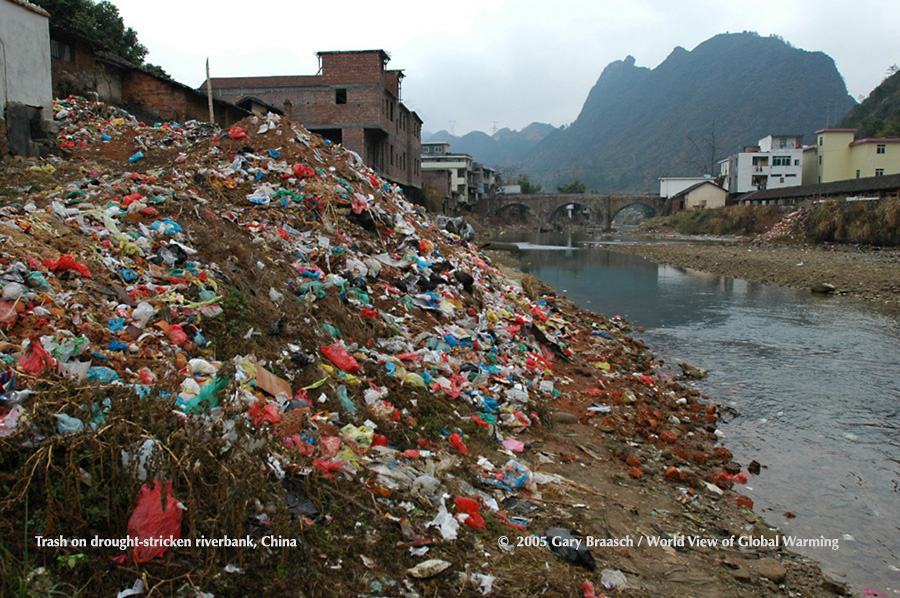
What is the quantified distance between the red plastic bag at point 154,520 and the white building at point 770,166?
5787cm

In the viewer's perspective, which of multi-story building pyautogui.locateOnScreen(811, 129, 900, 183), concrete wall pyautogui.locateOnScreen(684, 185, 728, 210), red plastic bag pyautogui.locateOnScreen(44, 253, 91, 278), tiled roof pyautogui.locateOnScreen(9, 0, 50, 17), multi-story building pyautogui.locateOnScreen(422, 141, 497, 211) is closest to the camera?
red plastic bag pyautogui.locateOnScreen(44, 253, 91, 278)

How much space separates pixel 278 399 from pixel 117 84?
58.1 feet

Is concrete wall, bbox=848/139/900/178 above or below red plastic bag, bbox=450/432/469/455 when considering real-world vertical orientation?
above

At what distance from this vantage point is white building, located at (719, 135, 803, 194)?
5212 cm

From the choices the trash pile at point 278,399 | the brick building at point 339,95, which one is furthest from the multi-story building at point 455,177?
the trash pile at point 278,399

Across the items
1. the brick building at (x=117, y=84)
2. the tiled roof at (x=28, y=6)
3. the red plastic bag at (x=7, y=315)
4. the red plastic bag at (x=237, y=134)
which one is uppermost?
the brick building at (x=117, y=84)

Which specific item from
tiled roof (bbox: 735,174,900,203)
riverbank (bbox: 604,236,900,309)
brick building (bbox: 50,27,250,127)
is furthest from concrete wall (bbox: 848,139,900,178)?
brick building (bbox: 50,27,250,127)

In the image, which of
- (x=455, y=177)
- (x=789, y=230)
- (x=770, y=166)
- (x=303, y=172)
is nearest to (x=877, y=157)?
(x=770, y=166)

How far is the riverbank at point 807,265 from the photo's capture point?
16906 mm

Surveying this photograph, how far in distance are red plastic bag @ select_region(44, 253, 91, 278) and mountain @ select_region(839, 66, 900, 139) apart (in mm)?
58065

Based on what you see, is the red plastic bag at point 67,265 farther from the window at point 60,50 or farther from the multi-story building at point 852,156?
the multi-story building at point 852,156

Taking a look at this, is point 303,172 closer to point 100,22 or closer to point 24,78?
point 24,78

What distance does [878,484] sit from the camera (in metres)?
5.37

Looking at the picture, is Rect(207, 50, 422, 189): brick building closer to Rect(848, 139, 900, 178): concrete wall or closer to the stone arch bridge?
Rect(848, 139, 900, 178): concrete wall
